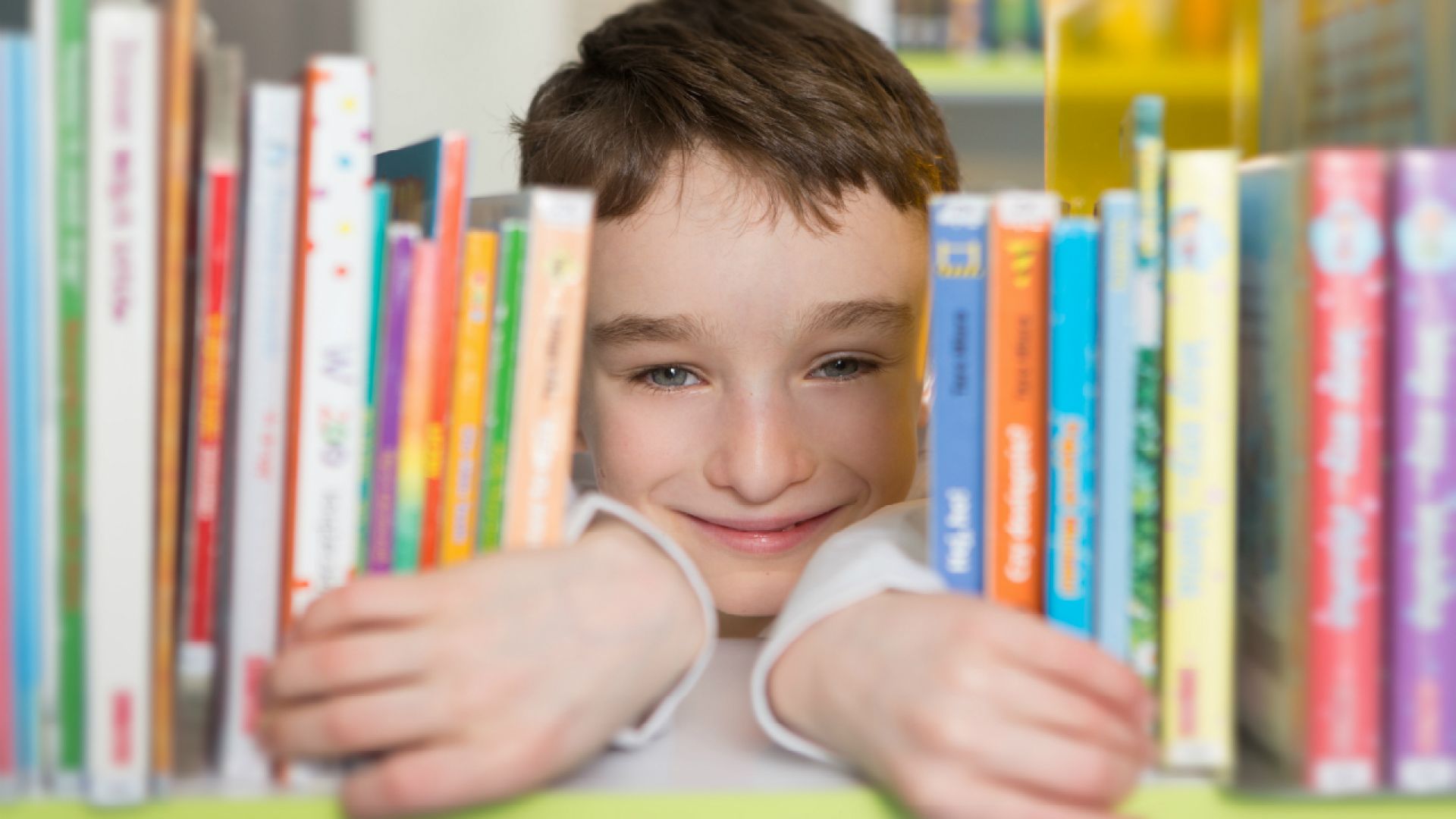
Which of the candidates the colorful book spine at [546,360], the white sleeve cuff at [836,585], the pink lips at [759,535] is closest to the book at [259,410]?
the colorful book spine at [546,360]

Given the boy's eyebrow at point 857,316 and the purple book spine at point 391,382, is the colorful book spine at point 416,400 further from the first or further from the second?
the boy's eyebrow at point 857,316

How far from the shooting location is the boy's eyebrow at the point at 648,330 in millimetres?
845

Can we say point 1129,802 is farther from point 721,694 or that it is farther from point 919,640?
point 721,694

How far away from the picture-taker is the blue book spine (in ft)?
1.69

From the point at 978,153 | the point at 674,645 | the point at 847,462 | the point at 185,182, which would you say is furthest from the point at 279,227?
the point at 978,153

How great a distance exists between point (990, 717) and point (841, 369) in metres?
0.48

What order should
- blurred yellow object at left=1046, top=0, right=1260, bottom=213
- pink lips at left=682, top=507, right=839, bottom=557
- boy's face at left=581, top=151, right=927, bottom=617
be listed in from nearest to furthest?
blurred yellow object at left=1046, top=0, right=1260, bottom=213
boy's face at left=581, top=151, right=927, bottom=617
pink lips at left=682, top=507, right=839, bottom=557

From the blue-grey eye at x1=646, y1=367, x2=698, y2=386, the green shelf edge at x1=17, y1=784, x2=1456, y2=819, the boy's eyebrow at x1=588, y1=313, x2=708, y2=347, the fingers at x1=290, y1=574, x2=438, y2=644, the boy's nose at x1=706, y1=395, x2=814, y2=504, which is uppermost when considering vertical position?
the boy's eyebrow at x1=588, y1=313, x2=708, y2=347

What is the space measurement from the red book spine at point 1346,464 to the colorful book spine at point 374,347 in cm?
40

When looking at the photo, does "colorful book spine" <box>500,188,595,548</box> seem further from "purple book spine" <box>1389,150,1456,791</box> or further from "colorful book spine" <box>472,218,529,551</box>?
"purple book spine" <box>1389,150,1456,791</box>

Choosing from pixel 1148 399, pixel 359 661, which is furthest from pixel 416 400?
pixel 1148 399

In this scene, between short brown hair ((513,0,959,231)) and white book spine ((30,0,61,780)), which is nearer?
white book spine ((30,0,61,780))

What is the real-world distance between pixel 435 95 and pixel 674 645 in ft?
6.12

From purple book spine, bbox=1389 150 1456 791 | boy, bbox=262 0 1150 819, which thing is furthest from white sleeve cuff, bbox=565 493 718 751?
purple book spine, bbox=1389 150 1456 791
